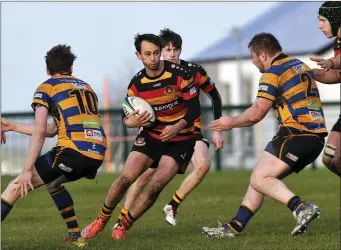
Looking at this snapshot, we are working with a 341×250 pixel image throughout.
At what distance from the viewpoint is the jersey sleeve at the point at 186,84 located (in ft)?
34.9

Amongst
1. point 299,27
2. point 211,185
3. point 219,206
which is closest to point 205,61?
point 299,27

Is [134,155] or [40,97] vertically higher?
[40,97]

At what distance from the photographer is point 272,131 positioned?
28.2m

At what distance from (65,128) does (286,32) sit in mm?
Answer: 43644

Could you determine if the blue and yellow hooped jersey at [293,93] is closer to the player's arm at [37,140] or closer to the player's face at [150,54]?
the player's face at [150,54]

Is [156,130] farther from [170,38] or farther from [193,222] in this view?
[193,222]

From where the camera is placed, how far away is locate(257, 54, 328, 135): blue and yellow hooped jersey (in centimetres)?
989

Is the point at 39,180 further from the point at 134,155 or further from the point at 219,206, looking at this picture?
the point at 219,206

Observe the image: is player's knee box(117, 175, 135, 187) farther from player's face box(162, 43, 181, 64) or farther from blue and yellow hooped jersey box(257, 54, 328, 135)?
player's face box(162, 43, 181, 64)

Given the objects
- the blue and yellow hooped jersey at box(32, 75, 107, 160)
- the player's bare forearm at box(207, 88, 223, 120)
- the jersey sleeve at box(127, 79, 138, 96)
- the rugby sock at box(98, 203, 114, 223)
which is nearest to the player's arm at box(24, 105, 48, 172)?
the blue and yellow hooped jersey at box(32, 75, 107, 160)

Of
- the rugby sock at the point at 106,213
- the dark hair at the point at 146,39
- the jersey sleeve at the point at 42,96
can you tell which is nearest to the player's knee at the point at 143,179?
the rugby sock at the point at 106,213

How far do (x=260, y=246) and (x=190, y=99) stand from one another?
1893 mm

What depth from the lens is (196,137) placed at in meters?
11.7

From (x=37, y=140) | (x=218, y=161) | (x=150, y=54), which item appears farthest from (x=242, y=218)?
(x=218, y=161)
